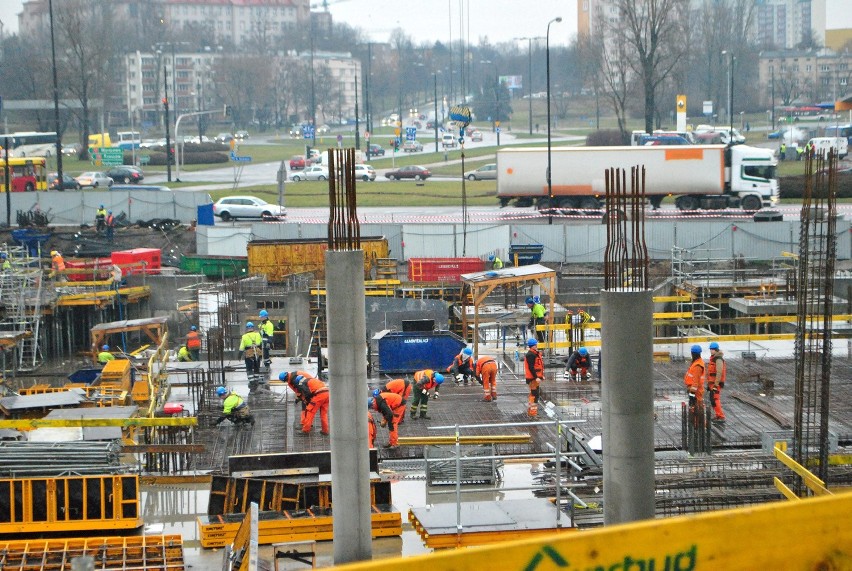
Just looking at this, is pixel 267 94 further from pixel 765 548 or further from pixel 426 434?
pixel 765 548

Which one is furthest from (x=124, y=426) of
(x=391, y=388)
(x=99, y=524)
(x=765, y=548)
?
(x=765, y=548)

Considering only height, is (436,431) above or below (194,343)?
below

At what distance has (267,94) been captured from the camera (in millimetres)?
118000

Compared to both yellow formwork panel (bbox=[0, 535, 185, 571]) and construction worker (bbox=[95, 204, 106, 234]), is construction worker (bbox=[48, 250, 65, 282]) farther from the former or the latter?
yellow formwork panel (bbox=[0, 535, 185, 571])

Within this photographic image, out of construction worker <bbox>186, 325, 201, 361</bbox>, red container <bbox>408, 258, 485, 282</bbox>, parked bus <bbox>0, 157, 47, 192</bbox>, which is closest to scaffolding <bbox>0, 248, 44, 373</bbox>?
construction worker <bbox>186, 325, 201, 361</bbox>

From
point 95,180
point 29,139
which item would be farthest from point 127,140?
point 95,180

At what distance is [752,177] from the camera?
4859cm

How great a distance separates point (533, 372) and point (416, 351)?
5.10 metres

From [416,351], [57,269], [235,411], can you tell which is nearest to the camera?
[235,411]

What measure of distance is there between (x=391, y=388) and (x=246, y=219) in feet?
106

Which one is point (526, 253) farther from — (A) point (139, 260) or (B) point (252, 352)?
(B) point (252, 352)

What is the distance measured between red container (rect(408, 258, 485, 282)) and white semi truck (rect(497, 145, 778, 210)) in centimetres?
1328

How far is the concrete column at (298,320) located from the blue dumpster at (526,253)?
10.0 meters

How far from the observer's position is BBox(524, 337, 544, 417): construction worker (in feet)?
65.6
